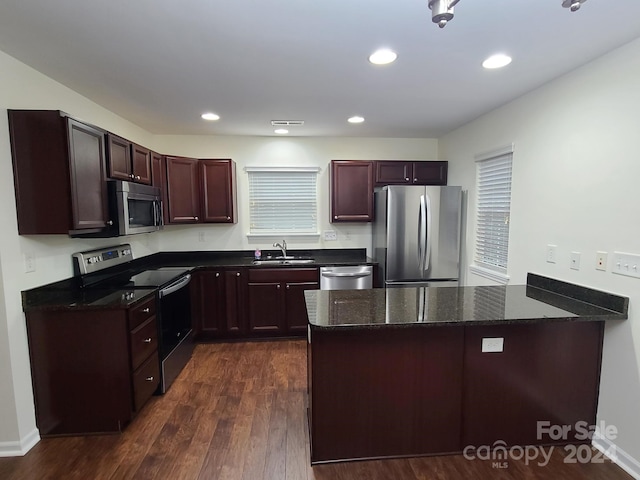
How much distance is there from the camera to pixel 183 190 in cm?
359

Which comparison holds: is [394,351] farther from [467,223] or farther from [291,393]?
[467,223]

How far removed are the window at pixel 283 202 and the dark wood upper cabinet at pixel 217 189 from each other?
37cm

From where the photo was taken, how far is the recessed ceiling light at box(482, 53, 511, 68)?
1918mm

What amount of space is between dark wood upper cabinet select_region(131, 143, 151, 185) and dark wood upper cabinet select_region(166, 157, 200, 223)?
1.24 feet

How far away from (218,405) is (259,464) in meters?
0.73

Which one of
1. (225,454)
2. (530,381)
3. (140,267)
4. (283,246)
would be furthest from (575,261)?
(140,267)

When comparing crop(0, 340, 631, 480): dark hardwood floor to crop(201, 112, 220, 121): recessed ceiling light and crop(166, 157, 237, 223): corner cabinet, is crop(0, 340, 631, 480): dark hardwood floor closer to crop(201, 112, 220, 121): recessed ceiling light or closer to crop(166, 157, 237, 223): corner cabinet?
crop(166, 157, 237, 223): corner cabinet

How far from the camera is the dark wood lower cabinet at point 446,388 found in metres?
1.83

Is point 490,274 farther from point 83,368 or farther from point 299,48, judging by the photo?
point 83,368

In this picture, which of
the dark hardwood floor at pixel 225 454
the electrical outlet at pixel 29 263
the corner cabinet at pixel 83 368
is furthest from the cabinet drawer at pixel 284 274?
the electrical outlet at pixel 29 263

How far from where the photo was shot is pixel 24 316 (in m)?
1.98

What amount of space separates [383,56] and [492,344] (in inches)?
72.6

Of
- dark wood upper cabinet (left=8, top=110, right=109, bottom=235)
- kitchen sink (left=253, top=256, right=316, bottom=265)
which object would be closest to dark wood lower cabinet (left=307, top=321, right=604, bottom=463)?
dark wood upper cabinet (left=8, top=110, right=109, bottom=235)

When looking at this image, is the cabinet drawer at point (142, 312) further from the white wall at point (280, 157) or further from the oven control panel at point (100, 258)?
the white wall at point (280, 157)
